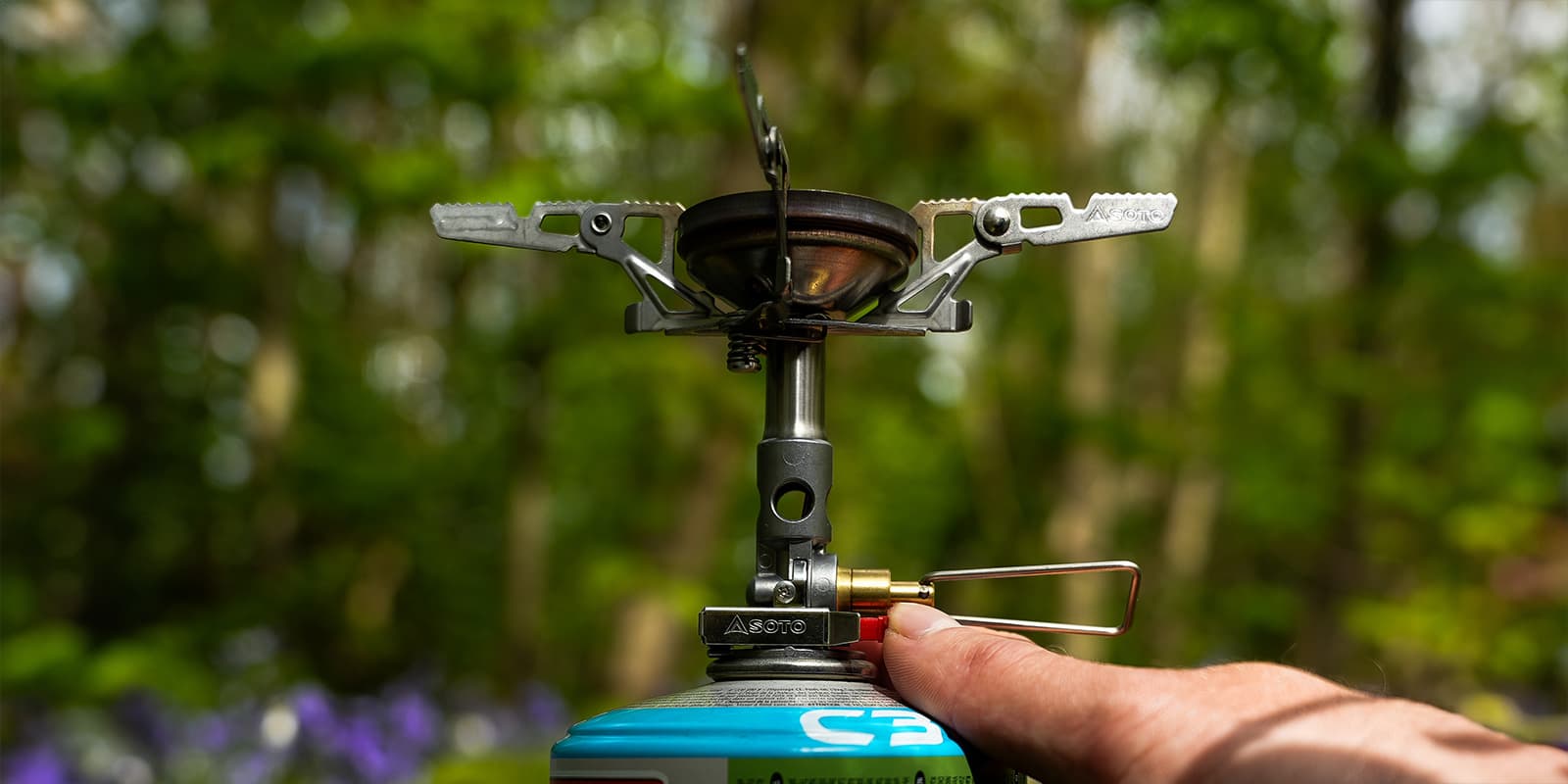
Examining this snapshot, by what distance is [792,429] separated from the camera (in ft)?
5.13

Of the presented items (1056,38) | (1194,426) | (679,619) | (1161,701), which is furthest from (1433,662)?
(1161,701)

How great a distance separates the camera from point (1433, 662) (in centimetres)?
748

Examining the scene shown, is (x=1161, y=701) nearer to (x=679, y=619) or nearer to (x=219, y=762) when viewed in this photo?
(x=219, y=762)

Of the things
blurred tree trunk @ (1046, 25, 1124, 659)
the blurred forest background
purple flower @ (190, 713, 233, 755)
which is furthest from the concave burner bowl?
blurred tree trunk @ (1046, 25, 1124, 659)

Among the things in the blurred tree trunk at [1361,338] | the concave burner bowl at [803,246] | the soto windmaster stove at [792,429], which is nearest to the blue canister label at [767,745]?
the soto windmaster stove at [792,429]

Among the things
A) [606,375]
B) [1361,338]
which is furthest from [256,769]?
[1361,338]

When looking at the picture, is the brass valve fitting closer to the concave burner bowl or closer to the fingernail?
the fingernail

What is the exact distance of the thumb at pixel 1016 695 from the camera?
4.50ft

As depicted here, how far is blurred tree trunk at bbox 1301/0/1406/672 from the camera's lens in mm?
6637

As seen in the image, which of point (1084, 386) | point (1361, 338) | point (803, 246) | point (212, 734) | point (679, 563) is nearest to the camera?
point (803, 246)

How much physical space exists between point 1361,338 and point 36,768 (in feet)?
21.3

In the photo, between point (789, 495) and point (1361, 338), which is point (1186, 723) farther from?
point (1361, 338)

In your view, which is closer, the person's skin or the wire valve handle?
the person's skin

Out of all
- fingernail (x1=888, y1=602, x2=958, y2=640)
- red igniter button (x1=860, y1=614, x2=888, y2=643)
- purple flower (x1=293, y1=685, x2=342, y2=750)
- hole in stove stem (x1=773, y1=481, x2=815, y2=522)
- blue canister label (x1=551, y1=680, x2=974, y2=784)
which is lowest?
purple flower (x1=293, y1=685, x2=342, y2=750)
